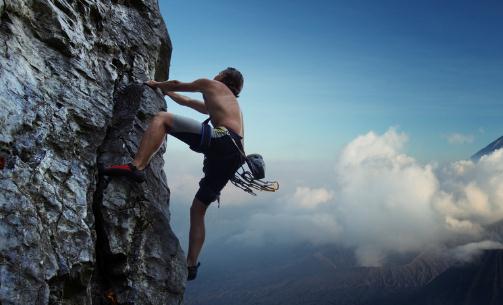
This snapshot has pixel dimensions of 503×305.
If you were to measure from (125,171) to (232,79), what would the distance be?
3508 millimetres

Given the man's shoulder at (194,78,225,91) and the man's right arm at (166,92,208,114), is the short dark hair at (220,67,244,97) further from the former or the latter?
the man's right arm at (166,92,208,114)

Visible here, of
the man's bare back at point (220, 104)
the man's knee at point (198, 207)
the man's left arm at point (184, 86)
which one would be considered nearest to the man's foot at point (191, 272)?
the man's knee at point (198, 207)

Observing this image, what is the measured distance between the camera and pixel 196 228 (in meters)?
10.1

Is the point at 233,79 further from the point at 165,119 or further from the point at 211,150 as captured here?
the point at 165,119

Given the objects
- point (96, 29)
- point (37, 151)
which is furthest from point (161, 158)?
point (37, 151)

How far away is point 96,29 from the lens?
10.6 metres

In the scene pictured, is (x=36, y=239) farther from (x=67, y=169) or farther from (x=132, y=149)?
(x=132, y=149)

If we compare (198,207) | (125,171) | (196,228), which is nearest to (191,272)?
(196,228)

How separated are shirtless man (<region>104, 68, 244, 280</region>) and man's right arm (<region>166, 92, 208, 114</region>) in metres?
0.77

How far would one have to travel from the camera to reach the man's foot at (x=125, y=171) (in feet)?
27.2

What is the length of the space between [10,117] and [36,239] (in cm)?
192

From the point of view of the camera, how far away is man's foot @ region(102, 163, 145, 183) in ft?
27.2

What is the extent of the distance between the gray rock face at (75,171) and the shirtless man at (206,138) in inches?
28.9

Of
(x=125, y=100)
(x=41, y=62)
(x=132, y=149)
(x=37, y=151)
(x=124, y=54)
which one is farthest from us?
(x=124, y=54)
